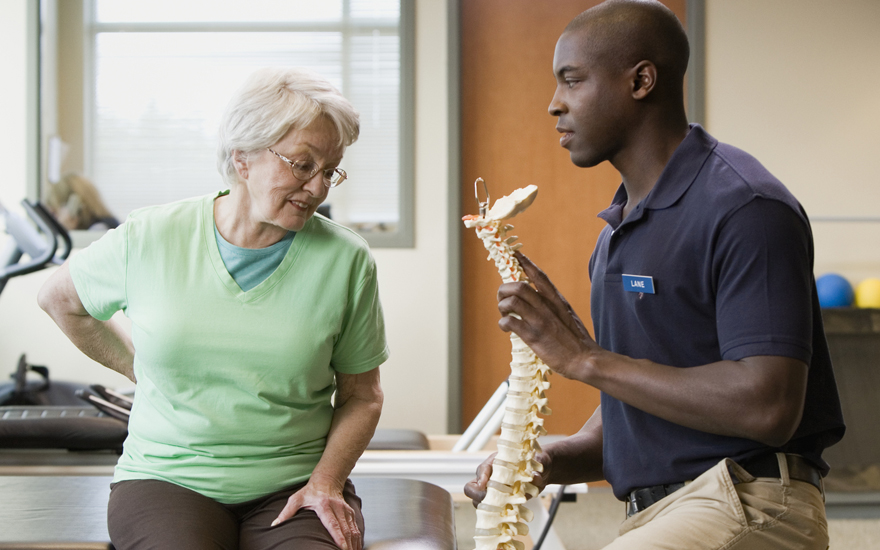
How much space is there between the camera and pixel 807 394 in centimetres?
115

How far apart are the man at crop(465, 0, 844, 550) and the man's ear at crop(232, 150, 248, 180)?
23.5 inches

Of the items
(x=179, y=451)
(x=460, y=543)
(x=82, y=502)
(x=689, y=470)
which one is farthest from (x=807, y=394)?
A: (x=460, y=543)

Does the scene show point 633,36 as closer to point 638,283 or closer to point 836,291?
point 638,283

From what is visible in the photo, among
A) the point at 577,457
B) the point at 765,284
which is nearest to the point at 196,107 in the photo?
the point at 577,457

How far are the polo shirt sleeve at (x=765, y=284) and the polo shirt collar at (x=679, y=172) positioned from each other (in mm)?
128

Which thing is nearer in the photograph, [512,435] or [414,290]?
[512,435]

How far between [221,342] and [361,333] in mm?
263

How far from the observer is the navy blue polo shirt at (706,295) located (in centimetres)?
103

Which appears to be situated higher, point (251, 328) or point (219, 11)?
point (219, 11)

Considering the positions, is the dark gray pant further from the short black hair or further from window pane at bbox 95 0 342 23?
window pane at bbox 95 0 342 23

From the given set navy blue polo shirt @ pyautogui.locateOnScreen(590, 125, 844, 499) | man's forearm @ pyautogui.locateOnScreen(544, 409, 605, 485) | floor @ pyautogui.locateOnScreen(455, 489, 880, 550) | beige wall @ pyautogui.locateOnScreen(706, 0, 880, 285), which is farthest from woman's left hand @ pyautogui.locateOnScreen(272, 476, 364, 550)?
beige wall @ pyautogui.locateOnScreen(706, 0, 880, 285)

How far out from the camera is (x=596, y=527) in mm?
3426

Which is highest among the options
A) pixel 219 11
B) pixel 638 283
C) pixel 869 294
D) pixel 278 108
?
pixel 219 11

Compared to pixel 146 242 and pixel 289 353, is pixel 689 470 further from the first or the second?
pixel 146 242
